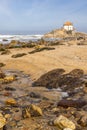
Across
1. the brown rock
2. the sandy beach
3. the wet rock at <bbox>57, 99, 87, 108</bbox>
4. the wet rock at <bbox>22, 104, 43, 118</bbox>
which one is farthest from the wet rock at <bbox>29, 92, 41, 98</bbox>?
the sandy beach

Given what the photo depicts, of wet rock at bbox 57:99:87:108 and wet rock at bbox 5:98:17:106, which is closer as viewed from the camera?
wet rock at bbox 57:99:87:108

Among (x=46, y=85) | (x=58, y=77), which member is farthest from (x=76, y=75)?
(x=46, y=85)

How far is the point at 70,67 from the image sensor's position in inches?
536

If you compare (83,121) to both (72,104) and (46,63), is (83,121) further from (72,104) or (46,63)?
(46,63)

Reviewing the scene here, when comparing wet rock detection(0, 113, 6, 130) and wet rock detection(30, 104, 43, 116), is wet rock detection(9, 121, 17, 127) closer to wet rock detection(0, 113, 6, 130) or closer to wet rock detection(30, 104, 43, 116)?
wet rock detection(0, 113, 6, 130)

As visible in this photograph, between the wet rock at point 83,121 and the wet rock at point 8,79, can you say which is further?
the wet rock at point 8,79

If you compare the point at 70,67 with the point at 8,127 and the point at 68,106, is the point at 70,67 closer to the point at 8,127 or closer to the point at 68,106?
the point at 68,106

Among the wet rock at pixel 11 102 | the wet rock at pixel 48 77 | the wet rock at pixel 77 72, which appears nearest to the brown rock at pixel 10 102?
the wet rock at pixel 11 102

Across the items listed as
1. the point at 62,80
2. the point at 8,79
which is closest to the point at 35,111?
the point at 62,80

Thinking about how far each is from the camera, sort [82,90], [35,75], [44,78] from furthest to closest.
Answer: [35,75] → [44,78] → [82,90]

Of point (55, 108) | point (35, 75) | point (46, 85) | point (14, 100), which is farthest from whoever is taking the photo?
point (35, 75)

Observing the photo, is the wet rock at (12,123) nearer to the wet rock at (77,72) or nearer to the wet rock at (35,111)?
the wet rock at (35,111)

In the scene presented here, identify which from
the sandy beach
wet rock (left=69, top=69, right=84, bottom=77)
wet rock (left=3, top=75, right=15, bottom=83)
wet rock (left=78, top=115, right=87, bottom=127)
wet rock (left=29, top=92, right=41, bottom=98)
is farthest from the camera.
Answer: the sandy beach

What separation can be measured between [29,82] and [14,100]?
324 centimetres
